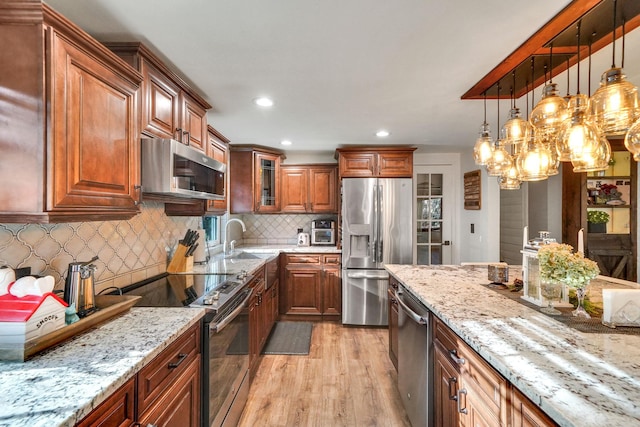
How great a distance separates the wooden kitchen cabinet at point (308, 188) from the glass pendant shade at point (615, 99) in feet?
10.2

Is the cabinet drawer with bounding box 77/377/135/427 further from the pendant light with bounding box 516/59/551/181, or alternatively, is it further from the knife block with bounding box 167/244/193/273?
the pendant light with bounding box 516/59/551/181

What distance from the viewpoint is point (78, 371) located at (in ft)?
2.88

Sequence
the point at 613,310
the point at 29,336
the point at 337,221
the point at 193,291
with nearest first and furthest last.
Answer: the point at 29,336 < the point at 613,310 < the point at 193,291 < the point at 337,221

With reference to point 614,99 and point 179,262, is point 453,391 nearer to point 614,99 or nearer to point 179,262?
point 614,99

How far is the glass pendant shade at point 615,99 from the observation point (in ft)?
3.87

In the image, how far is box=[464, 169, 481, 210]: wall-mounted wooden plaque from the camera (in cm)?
402

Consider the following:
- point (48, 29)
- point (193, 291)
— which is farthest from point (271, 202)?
point (48, 29)

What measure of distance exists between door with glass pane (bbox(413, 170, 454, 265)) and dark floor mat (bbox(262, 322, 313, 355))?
2102 millimetres

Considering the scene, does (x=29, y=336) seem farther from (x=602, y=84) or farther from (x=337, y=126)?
(x=337, y=126)

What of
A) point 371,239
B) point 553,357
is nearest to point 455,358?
point 553,357

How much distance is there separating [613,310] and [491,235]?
2.89 m

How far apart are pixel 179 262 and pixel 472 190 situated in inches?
153

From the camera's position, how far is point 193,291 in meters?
1.82

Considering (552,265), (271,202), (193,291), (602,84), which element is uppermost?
(602,84)
